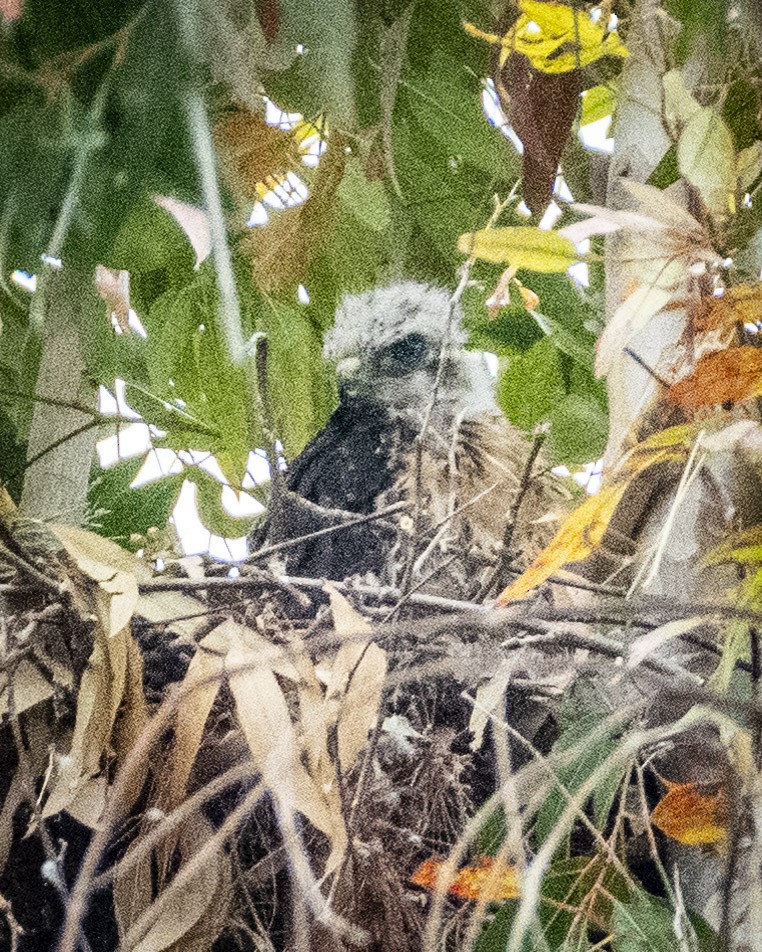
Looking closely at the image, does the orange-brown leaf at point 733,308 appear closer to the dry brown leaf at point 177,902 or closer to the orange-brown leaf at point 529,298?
the orange-brown leaf at point 529,298

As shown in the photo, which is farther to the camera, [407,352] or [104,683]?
[407,352]

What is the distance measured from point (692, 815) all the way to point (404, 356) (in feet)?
1.24

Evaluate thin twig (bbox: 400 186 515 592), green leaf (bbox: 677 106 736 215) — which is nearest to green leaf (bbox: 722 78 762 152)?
green leaf (bbox: 677 106 736 215)

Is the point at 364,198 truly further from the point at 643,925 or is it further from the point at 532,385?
the point at 643,925

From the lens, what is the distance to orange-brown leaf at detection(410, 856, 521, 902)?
50cm

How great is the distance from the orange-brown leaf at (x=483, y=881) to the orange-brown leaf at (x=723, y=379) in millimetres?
245

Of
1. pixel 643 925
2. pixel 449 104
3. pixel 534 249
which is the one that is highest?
pixel 449 104

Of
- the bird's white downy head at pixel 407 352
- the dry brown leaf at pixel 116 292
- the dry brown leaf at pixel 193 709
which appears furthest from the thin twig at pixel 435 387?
the dry brown leaf at pixel 116 292

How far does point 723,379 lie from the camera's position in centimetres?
48

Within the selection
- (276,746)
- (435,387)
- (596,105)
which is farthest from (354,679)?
(596,105)

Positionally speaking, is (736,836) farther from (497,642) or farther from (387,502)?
(387,502)

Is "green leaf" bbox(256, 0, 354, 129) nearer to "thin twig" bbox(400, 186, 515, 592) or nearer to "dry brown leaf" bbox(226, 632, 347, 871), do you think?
"thin twig" bbox(400, 186, 515, 592)

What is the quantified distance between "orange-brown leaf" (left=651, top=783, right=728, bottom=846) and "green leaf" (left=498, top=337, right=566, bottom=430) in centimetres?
27

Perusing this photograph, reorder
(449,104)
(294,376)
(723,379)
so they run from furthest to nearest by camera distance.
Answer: (294,376) < (449,104) < (723,379)
